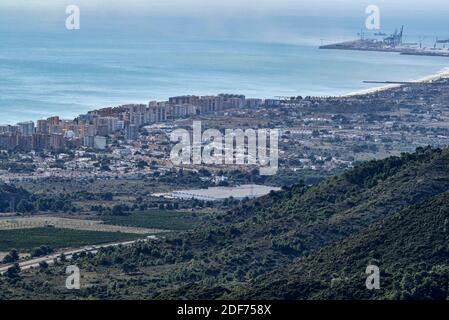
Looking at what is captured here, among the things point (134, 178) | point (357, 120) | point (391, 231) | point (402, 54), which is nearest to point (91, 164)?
point (134, 178)

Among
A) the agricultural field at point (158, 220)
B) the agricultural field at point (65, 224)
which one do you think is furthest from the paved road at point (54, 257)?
the agricultural field at point (158, 220)

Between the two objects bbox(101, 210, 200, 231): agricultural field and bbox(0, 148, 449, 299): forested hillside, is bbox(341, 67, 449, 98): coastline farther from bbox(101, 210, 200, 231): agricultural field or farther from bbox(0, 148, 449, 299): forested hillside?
bbox(0, 148, 449, 299): forested hillside

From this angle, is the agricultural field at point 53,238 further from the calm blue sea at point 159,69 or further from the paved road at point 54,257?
the calm blue sea at point 159,69

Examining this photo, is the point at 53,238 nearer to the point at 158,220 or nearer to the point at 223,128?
the point at 158,220

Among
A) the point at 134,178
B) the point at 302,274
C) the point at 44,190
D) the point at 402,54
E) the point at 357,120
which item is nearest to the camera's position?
the point at 302,274

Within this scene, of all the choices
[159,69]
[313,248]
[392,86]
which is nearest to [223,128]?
[392,86]
